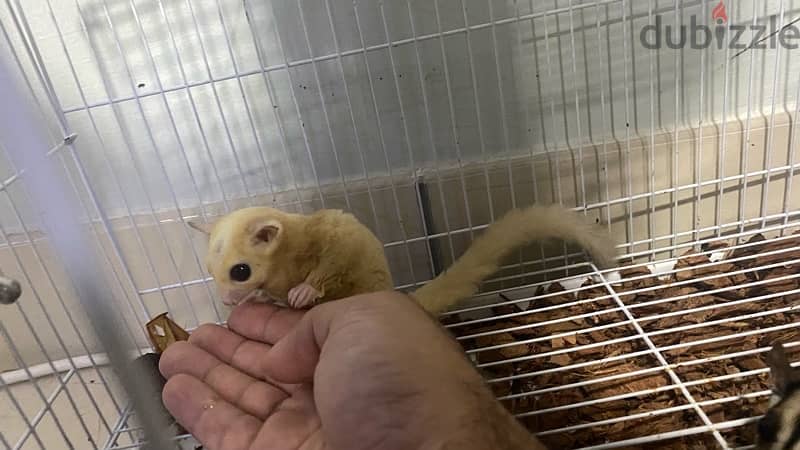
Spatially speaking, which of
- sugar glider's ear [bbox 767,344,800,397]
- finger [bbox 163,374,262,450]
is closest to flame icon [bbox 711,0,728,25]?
sugar glider's ear [bbox 767,344,800,397]

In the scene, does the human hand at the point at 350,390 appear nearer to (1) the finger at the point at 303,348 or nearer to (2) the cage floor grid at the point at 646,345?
(1) the finger at the point at 303,348

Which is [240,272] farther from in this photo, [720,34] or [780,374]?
[720,34]

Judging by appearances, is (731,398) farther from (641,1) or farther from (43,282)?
(43,282)

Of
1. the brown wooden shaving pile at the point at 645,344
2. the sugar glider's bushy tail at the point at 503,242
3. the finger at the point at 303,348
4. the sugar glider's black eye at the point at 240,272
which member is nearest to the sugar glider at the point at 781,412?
the brown wooden shaving pile at the point at 645,344

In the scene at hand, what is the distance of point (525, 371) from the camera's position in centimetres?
127

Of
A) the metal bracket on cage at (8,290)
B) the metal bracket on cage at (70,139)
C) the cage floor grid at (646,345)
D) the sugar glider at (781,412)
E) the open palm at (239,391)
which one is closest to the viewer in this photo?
the metal bracket on cage at (8,290)

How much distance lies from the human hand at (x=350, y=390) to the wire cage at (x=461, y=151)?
0.26 meters

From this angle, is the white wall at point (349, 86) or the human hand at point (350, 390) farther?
the white wall at point (349, 86)

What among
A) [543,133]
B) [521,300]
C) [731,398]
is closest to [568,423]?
[731,398]

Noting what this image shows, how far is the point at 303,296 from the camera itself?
115cm

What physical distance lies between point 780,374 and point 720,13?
0.79 metres

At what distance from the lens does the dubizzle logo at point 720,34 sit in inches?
53.2

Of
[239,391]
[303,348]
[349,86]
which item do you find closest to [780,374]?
[303,348]

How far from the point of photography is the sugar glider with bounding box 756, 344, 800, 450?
835 millimetres
